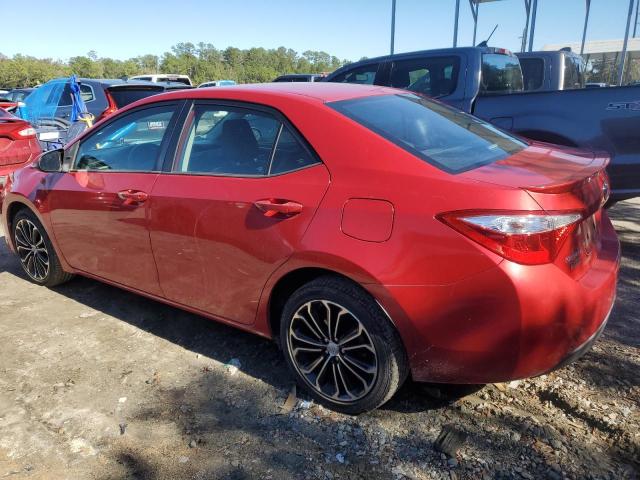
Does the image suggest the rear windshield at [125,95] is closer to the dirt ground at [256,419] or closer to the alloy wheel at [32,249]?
the alloy wheel at [32,249]

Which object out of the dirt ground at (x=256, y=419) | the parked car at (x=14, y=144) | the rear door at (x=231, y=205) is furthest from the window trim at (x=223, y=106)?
the parked car at (x=14, y=144)

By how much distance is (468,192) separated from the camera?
84.2 inches

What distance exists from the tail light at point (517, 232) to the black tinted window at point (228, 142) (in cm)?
116

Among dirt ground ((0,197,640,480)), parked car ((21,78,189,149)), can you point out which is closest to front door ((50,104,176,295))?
dirt ground ((0,197,640,480))

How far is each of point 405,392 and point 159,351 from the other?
5.33 ft

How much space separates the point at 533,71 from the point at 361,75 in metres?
3.18

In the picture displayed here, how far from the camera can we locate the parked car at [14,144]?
6340mm

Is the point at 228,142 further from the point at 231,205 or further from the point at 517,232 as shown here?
the point at 517,232

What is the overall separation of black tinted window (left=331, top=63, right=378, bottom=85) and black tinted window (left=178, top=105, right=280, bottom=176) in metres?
3.97

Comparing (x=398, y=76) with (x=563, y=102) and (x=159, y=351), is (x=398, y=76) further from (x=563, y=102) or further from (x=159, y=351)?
(x=159, y=351)

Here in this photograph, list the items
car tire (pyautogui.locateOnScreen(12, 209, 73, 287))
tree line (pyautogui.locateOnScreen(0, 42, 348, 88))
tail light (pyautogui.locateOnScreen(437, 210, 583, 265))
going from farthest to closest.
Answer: tree line (pyautogui.locateOnScreen(0, 42, 348, 88)), car tire (pyautogui.locateOnScreen(12, 209, 73, 287)), tail light (pyautogui.locateOnScreen(437, 210, 583, 265))

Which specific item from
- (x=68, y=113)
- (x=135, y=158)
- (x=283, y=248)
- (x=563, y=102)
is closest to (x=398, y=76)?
(x=563, y=102)

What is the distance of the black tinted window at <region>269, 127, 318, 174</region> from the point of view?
2617mm

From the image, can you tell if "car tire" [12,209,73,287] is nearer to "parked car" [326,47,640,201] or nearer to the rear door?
the rear door
